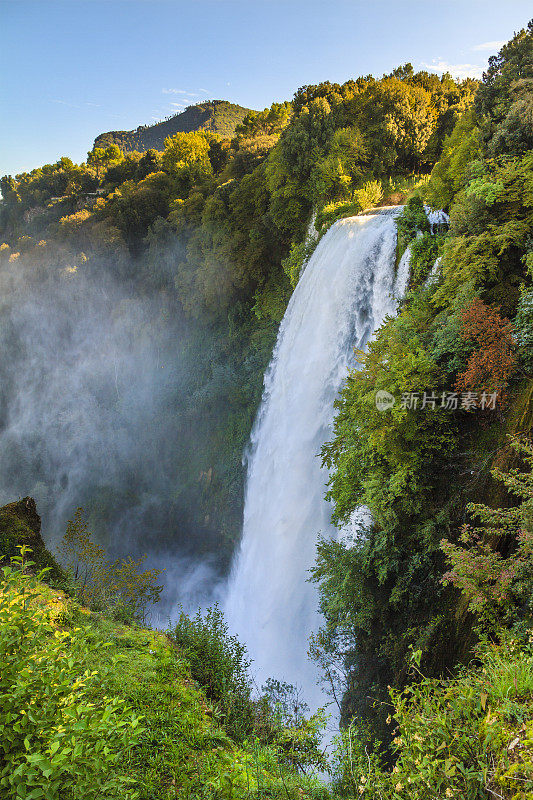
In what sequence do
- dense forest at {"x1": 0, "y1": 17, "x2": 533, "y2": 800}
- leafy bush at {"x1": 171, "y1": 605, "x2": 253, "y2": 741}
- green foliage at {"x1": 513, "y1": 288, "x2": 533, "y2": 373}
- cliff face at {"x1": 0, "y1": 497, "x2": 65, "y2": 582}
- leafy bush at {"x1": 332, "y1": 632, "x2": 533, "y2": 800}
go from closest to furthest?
leafy bush at {"x1": 332, "y1": 632, "x2": 533, "y2": 800} → dense forest at {"x1": 0, "y1": 17, "x2": 533, "y2": 800} → leafy bush at {"x1": 171, "y1": 605, "x2": 253, "y2": 741} → green foliage at {"x1": 513, "y1": 288, "x2": 533, "y2": 373} → cliff face at {"x1": 0, "y1": 497, "x2": 65, "y2": 582}

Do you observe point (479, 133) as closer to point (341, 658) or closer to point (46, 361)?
point (341, 658)

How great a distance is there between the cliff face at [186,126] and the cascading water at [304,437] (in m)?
45.7

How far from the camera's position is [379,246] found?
1019 cm

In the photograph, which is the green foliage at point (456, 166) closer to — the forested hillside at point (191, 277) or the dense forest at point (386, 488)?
the dense forest at point (386, 488)

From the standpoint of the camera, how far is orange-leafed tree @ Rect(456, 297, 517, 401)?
575 cm

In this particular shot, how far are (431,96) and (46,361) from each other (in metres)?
27.4

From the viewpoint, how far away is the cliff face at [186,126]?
50.5 meters

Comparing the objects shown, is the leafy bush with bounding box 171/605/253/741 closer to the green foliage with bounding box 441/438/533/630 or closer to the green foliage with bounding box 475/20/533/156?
the green foliage with bounding box 441/438/533/630

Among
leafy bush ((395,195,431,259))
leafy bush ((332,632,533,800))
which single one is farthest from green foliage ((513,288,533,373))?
leafy bush ((332,632,533,800))

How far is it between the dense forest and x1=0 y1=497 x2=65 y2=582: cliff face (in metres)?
0.15

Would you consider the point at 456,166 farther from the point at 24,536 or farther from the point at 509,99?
the point at 24,536

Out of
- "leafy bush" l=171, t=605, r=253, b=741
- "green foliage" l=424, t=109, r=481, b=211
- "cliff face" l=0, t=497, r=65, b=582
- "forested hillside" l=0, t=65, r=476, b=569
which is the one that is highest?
"forested hillside" l=0, t=65, r=476, b=569

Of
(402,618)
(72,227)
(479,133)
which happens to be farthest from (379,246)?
(72,227)

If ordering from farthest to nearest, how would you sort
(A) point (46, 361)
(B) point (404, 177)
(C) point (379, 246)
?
(A) point (46, 361)
(B) point (404, 177)
(C) point (379, 246)
